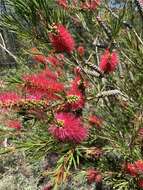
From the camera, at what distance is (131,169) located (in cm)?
246

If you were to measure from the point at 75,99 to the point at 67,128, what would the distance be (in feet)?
0.45

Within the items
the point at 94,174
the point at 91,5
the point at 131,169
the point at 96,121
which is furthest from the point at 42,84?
the point at 94,174

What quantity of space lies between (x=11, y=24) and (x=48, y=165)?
528 cm

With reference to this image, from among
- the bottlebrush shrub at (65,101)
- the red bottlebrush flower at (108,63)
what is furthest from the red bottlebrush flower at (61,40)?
the red bottlebrush flower at (108,63)

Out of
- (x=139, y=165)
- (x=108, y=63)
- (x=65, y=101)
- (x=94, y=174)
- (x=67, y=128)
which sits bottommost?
(x=94, y=174)

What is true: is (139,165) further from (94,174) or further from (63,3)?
(94,174)

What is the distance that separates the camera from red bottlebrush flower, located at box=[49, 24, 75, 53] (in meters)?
1.98

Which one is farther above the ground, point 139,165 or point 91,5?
point 91,5

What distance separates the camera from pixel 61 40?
1985mm

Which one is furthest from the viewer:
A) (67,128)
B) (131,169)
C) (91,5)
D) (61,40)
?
(91,5)

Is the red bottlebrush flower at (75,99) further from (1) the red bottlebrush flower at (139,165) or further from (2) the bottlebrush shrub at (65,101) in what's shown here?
(1) the red bottlebrush flower at (139,165)

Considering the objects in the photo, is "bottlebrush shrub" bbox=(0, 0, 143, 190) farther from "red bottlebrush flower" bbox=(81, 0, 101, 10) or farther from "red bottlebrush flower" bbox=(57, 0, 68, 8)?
"red bottlebrush flower" bbox=(57, 0, 68, 8)

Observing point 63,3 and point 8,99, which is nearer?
point 8,99

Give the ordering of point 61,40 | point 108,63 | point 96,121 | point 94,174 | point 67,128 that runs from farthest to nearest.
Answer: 1. point 94,174
2. point 96,121
3. point 108,63
4. point 61,40
5. point 67,128
